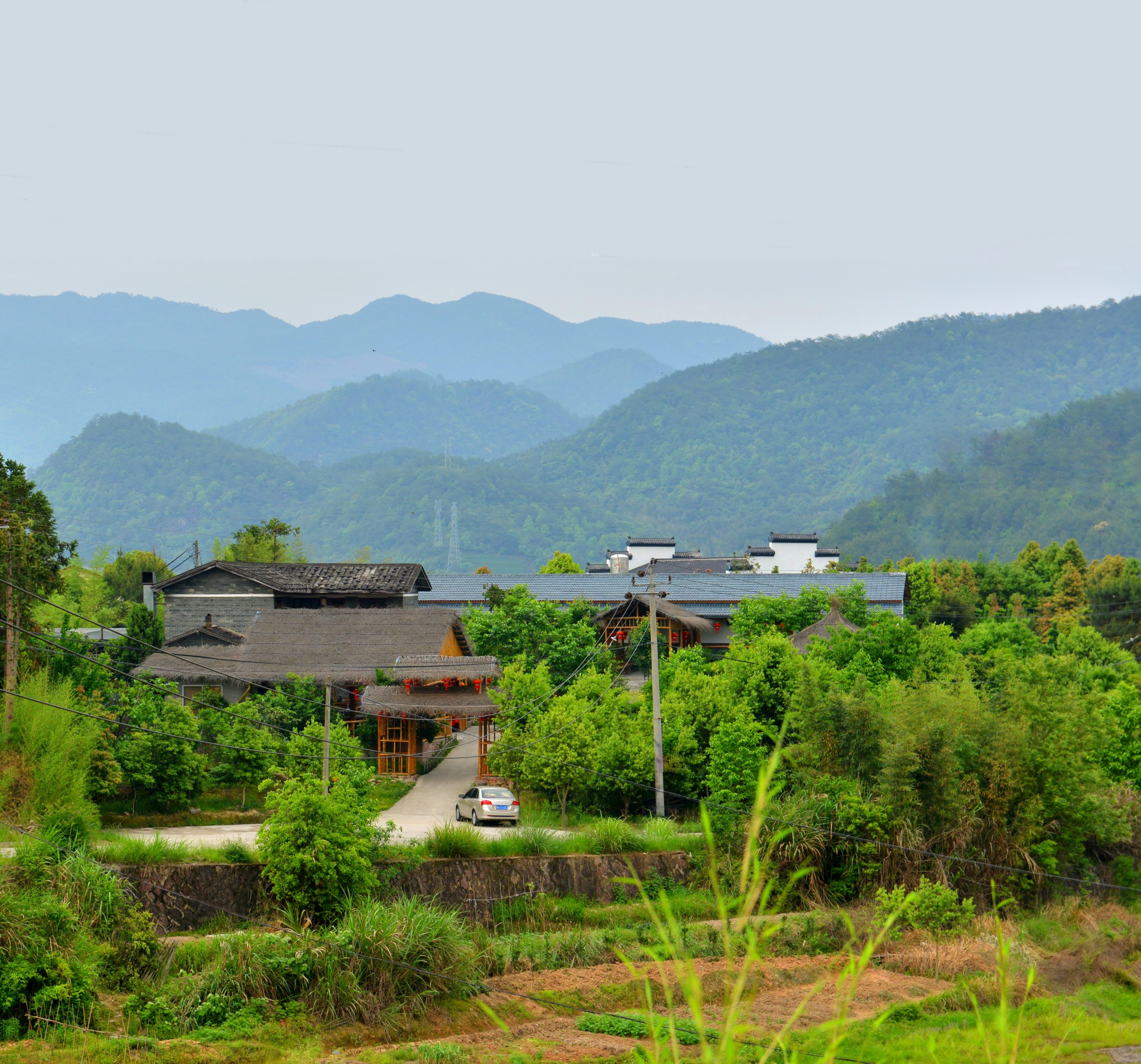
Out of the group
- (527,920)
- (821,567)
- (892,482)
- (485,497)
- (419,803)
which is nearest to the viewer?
(527,920)

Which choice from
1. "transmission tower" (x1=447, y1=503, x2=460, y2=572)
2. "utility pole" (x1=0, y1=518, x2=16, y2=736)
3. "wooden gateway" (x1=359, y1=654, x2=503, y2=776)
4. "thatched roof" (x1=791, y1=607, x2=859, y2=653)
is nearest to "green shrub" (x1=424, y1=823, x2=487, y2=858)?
"wooden gateway" (x1=359, y1=654, x2=503, y2=776)

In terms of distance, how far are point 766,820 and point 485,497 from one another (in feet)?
494

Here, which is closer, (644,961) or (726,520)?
(644,961)

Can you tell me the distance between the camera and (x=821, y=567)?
96.6m

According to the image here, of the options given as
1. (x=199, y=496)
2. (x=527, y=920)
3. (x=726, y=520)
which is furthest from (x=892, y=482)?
(x=527, y=920)

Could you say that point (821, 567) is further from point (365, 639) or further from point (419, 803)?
point (419, 803)

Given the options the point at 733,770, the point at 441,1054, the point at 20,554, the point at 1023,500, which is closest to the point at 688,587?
the point at 733,770

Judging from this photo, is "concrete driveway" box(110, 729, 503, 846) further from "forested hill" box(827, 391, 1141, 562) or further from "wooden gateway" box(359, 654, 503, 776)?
"forested hill" box(827, 391, 1141, 562)

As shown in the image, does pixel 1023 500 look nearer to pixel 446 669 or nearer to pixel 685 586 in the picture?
pixel 685 586

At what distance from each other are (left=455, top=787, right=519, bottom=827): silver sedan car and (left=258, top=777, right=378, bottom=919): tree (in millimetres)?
5858

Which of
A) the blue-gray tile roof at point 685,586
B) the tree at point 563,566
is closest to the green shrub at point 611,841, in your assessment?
the blue-gray tile roof at point 685,586

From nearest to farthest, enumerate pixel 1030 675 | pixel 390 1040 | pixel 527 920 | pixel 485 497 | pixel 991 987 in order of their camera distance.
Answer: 1. pixel 390 1040
2. pixel 991 987
3. pixel 527 920
4. pixel 1030 675
5. pixel 485 497

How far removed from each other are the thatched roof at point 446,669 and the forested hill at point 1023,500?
353 feet

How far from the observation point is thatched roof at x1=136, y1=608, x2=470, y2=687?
3422 cm
